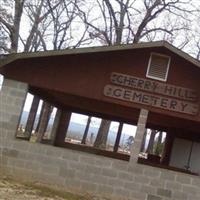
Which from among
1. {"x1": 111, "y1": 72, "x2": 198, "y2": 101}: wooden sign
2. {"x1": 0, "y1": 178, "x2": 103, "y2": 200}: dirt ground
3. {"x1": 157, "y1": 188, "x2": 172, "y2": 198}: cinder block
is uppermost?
{"x1": 111, "y1": 72, "x2": 198, "y2": 101}: wooden sign

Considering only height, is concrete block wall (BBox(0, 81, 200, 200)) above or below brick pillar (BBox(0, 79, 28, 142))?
below

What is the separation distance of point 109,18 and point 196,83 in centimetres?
2264

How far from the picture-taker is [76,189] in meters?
14.9

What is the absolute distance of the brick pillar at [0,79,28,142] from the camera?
A: 15211 millimetres

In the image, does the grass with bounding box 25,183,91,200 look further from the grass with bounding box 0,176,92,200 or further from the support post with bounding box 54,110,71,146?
the support post with bounding box 54,110,71,146

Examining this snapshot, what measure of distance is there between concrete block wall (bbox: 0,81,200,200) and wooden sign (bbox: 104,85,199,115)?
119cm

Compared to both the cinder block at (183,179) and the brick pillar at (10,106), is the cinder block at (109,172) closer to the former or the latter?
the cinder block at (183,179)

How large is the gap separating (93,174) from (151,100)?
2.77 m

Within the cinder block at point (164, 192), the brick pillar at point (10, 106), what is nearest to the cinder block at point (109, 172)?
the cinder block at point (164, 192)

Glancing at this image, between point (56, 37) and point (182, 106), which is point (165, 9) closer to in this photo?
point (56, 37)

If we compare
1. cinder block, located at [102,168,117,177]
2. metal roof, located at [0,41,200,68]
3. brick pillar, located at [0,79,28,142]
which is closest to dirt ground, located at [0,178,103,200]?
cinder block, located at [102,168,117,177]

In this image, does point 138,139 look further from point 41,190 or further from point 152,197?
point 41,190

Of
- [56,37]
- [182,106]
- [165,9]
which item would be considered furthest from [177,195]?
[56,37]

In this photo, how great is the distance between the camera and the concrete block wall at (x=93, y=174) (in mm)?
14812
